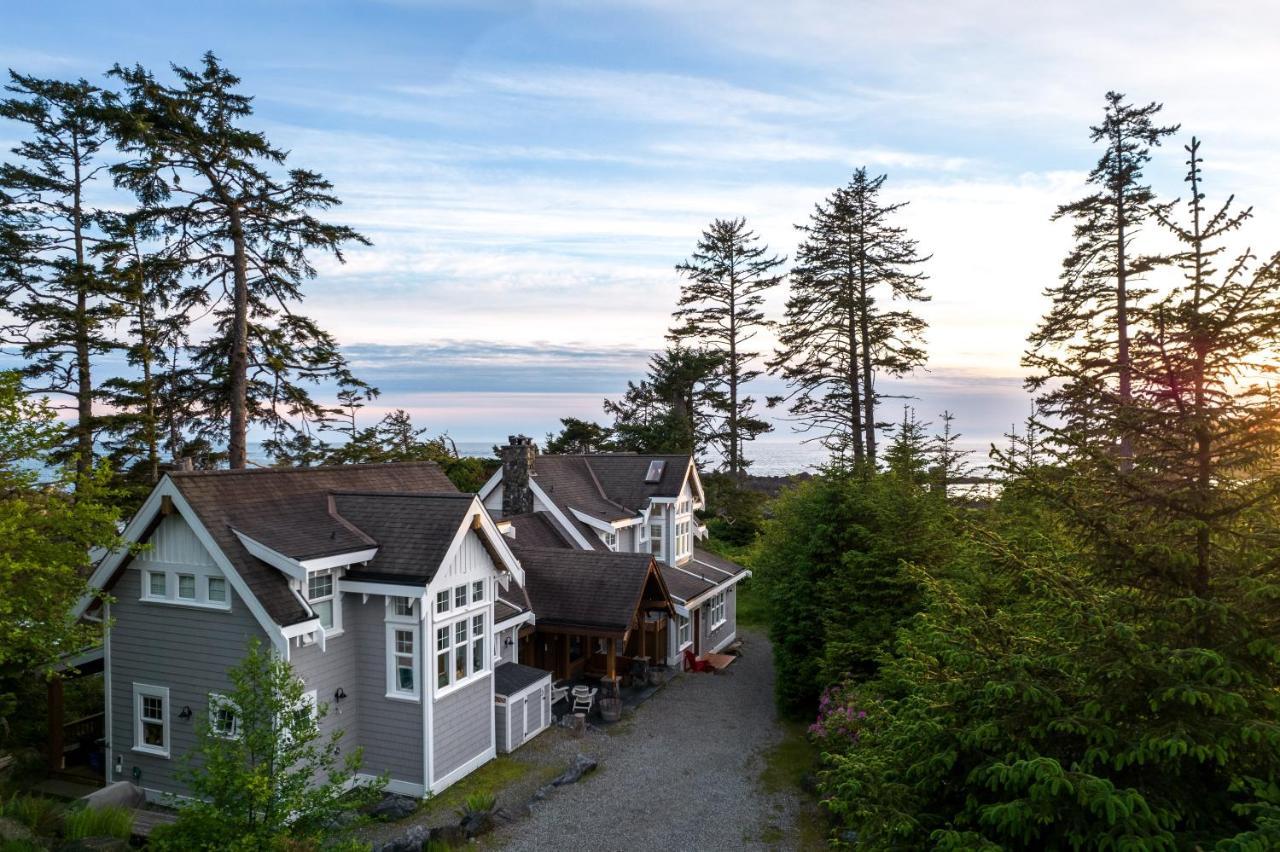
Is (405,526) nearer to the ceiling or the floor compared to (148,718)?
nearer to the ceiling

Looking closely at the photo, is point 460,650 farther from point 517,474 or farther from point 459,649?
point 517,474

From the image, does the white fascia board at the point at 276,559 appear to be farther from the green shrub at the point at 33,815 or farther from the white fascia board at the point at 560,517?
the white fascia board at the point at 560,517

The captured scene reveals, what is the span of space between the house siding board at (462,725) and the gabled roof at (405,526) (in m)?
3.03

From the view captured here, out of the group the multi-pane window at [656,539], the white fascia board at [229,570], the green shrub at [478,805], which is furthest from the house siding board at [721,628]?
the white fascia board at [229,570]

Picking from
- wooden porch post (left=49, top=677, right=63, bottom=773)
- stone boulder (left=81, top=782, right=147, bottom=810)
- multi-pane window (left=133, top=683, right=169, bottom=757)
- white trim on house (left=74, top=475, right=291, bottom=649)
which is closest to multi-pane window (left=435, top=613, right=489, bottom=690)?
white trim on house (left=74, top=475, right=291, bottom=649)

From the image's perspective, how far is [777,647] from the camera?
20859 mm

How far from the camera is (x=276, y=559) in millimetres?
14211

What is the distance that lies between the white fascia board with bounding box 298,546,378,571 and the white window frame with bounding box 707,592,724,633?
1571 cm

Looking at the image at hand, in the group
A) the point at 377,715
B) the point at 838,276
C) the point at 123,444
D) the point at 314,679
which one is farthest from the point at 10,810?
the point at 838,276

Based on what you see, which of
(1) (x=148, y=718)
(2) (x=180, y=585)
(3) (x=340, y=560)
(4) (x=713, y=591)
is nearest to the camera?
(2) (x=180, y=585)

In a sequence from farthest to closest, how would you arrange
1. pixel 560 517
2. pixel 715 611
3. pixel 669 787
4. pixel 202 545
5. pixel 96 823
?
pixel 715 611 < pixel 560 517 < pixel 669 787 < pixel 202 545 < pixel 96 823

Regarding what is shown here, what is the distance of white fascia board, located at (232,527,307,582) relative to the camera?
14.2 m

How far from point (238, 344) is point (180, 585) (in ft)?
36.5

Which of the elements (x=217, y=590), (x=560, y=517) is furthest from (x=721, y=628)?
(x=217, y=590)
